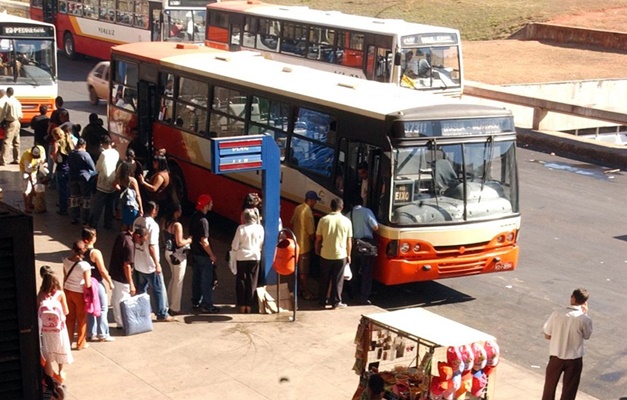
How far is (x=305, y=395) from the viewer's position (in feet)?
36.8

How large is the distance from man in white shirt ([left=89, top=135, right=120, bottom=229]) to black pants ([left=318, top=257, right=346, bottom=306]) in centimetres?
429

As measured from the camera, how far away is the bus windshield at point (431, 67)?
25.4m

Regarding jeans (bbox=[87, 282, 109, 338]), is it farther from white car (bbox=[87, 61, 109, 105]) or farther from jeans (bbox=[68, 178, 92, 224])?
white car (bbox=[87, 61, 109, 105])

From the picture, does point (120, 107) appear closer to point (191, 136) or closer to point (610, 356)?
point (191, 136)

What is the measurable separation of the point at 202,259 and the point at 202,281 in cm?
35

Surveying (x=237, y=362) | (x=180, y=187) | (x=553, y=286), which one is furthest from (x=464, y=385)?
(x=180, y=187)

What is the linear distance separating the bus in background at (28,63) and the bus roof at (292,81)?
15.6 ft

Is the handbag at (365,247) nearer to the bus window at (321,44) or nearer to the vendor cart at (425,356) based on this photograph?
the vendor cart at (425,356)

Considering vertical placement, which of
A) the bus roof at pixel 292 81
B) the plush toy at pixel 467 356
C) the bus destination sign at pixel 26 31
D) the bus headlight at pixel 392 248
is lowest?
the bus headlight at pixel 392 248

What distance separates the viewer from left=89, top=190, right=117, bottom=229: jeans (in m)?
16.8

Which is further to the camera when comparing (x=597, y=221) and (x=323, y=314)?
(x=597, y=221)

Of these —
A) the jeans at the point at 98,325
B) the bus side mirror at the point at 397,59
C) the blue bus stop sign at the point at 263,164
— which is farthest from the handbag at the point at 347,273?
the bus side mirror at the point at 397,59

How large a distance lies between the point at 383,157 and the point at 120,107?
7.73 m

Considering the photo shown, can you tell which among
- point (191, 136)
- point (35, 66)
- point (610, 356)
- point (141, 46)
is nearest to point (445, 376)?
point (610, 356)
